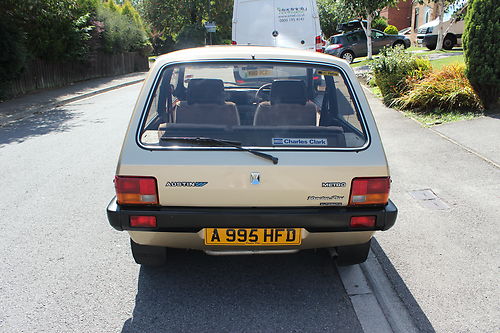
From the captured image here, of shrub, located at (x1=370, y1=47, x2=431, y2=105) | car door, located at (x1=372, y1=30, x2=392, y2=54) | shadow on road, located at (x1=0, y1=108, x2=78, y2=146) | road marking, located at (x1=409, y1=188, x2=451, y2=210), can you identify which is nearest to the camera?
road marking, located at (x1=409, y1=188, x2=451, y2=210)

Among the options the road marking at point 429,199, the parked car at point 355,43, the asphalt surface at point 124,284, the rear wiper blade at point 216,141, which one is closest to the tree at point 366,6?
the parked car at point 355,43

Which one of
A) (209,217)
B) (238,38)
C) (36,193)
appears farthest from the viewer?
(238,38)

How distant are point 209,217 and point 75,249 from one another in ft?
5.89

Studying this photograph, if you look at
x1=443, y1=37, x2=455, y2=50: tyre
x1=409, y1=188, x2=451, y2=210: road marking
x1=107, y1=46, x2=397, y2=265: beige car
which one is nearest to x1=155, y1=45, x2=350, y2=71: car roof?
→ x1=107, y1=46, x2=397, y2=265: beige car

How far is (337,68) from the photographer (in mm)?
3197

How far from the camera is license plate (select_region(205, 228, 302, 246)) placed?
9.53ft

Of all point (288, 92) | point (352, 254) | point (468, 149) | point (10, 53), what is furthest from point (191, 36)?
point (352, 254)

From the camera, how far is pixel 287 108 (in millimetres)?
3312

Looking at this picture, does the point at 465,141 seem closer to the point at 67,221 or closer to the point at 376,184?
the point at 376,184

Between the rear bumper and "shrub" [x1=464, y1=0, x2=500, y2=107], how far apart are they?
21.7 feet

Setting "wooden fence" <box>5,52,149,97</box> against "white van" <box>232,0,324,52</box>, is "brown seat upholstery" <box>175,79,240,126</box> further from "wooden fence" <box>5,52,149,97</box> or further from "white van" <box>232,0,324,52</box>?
"wooden fence" <box>5,52,149,97</box>

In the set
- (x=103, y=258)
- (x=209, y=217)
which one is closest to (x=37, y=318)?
(x=103, y=258)

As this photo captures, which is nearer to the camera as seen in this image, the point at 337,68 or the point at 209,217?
the point at 209,217

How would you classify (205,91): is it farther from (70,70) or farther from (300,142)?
(70,70)
